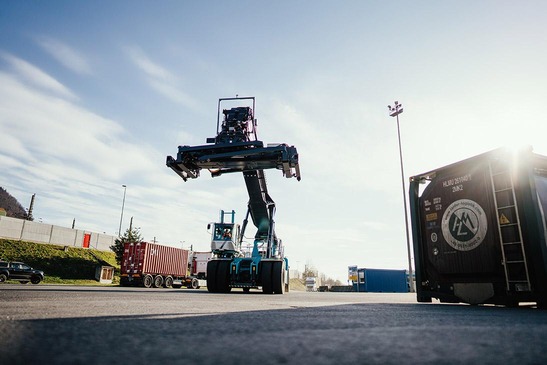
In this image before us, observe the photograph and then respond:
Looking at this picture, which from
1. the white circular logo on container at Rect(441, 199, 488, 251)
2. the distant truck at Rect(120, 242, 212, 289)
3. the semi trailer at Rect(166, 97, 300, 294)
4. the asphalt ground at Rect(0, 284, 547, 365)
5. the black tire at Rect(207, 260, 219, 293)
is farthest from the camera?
the distant truck at Rect(120, 242, 212, 289)

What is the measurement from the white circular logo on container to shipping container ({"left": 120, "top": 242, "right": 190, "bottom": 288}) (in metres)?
22.9

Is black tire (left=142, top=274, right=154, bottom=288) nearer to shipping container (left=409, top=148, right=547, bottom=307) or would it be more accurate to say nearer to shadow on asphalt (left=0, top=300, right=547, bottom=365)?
shipping container (left=409, top=148, right=547, bottom=307)

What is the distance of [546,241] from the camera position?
578cm

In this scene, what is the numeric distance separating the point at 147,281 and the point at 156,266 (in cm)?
141

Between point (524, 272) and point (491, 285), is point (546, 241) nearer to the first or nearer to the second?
point (524, 272)

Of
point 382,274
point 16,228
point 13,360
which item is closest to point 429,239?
point 13,360

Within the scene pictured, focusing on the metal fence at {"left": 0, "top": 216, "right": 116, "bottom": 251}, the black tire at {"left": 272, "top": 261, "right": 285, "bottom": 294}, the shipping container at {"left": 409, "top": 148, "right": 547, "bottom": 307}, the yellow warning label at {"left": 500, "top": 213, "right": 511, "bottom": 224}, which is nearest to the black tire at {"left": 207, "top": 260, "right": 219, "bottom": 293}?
the black tire at {"left": 272, "top": 261, "right": 285, "bottom": 294}

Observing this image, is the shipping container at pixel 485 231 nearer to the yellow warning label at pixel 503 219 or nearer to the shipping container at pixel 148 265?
the yellow warning label at pixel 503 219

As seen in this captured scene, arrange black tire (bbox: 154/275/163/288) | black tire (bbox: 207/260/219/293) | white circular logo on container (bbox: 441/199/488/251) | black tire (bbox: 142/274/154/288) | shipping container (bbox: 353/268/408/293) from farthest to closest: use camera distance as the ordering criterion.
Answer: shipping container (bbox: 353/268/408/293) → black tire (bbox: 154/275/163/288) → black tire (bbox: 142/274/154/288) → black tire (bbox: 207/260/219/293) → white circular logo on container (bbox: 441/199/488/251)

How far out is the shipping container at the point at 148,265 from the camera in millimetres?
25047

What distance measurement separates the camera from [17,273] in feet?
73.1

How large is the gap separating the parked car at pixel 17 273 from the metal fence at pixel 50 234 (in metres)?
Result: 20.8

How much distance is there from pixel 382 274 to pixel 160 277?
2668 centimetres

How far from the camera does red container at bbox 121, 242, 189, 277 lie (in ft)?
82.3
